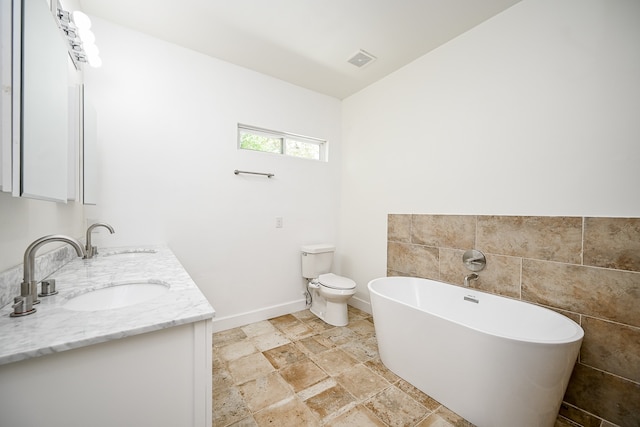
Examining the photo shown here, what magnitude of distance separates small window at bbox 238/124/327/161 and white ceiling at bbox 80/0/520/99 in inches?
25.6

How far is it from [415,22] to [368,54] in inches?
19.1

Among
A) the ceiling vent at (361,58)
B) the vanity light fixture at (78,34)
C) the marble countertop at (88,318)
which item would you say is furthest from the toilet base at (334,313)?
the vanity light fixture at (78,34)

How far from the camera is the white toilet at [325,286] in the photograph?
8.19 ft

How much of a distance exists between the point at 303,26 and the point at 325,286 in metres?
2.30

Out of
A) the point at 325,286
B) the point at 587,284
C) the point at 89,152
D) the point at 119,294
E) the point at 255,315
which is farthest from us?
the point at 255,315

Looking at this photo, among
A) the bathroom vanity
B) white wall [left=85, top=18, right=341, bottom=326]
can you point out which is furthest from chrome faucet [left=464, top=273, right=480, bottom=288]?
the bathroom vanity

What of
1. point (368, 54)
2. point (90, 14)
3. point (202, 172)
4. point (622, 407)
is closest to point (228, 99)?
point (202, 172)

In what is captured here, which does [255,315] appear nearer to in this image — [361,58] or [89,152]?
[89,152]

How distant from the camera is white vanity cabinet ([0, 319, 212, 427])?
61 centimetres

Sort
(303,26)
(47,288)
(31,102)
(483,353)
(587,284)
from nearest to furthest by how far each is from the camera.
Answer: (31,102)
(47,288)
(483,353)
(587,284)
(303,26)

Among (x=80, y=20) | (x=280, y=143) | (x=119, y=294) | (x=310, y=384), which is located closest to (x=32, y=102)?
(x=119, y=294)

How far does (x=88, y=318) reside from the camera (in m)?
0.77

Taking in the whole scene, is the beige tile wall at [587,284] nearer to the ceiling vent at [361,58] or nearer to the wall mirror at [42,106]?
the ceiling vent at [361,58]

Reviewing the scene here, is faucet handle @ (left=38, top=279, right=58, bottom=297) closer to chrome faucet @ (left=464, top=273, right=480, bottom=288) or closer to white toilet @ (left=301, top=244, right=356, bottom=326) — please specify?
white toilet @ (left=301, top=244, right=356, bottom=326)
